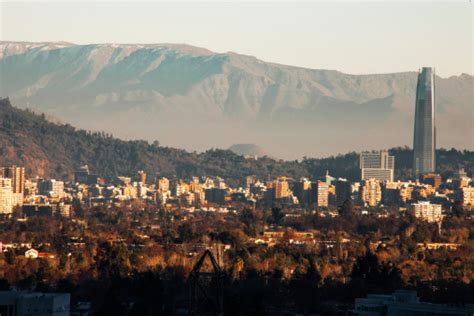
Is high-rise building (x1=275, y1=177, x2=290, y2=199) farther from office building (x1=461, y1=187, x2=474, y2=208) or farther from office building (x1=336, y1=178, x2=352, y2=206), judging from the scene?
office building (x1=461, y1=187, x2=474, y2=208)

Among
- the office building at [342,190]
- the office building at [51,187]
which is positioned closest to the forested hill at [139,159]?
the office building at [51,187]

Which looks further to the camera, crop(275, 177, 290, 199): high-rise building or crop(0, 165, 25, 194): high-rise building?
crop(275, 177, 290, 199): high-rise building

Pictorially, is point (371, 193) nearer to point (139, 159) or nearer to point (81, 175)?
point (81, 175)

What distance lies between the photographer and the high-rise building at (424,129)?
187250mm

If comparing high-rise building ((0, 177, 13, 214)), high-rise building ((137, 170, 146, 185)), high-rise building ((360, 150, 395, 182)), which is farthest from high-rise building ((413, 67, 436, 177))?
high-rise building ((0, 177, 13, 214))

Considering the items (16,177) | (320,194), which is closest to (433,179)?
(320,194)

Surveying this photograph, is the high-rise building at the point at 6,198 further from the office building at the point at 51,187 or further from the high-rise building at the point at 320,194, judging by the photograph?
the high-rise building at the point at 320,194

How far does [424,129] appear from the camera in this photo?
18912 cm

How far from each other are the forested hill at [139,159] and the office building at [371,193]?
80.5ft

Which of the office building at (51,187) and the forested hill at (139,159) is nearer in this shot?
the office building at (51,187)

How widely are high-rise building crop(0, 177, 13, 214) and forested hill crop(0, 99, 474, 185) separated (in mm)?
42530

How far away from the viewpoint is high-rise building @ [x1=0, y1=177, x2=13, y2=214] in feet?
407

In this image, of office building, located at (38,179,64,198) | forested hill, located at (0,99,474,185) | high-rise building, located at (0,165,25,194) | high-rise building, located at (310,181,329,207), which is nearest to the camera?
high-rise building, located at (0,165,25,194)

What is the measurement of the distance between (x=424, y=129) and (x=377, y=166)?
20.0 feet
